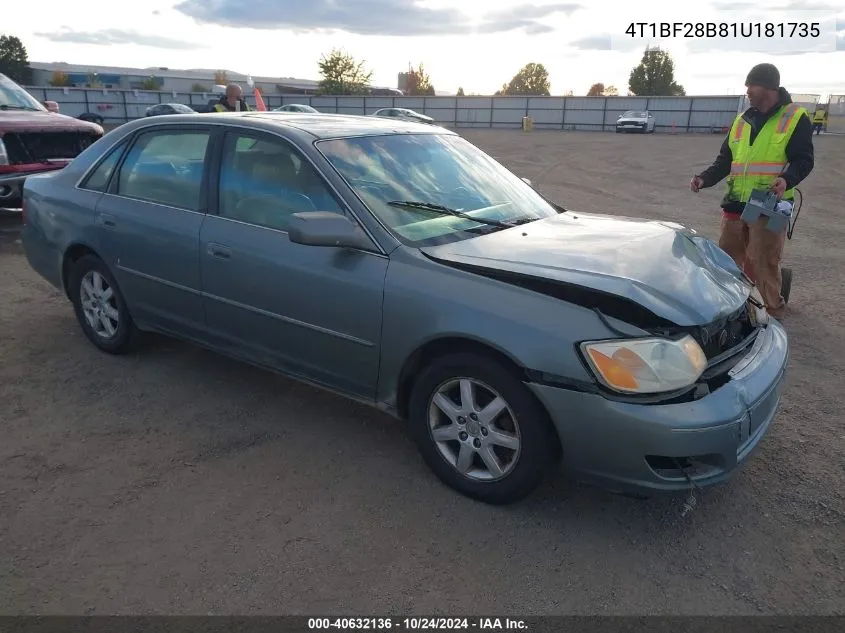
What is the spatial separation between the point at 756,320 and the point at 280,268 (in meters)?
2.44

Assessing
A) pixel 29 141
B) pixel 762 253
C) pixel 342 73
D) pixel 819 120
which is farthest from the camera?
pixel 342 73

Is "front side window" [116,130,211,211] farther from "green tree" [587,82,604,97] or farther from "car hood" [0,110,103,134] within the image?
"green tree" [587,82,604,97]

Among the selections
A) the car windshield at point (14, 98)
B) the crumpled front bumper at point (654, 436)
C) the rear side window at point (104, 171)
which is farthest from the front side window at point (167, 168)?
the car windshield at point (14, 98)

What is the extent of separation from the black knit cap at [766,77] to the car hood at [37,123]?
8389mm

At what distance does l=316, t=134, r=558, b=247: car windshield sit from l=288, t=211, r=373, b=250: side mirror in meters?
0.17

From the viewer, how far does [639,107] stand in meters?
41.1

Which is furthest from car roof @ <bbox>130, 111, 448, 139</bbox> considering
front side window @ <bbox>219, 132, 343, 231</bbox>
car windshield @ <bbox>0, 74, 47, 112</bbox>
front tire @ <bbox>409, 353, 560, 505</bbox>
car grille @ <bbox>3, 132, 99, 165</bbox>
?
car windshield @ <bbox>0, 74, 47, 112</bbox>

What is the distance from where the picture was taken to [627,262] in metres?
2.97

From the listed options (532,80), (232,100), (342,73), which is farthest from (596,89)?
(232,100)

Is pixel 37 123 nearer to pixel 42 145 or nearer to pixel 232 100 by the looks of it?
pixel 42 145

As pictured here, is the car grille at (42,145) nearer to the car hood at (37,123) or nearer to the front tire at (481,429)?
the car hood at (37,123)

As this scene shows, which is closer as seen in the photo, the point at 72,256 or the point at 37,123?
the point at 72,256

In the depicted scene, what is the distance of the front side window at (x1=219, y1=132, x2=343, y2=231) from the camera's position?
134 inches

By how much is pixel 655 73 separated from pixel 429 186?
76597 millimetres
